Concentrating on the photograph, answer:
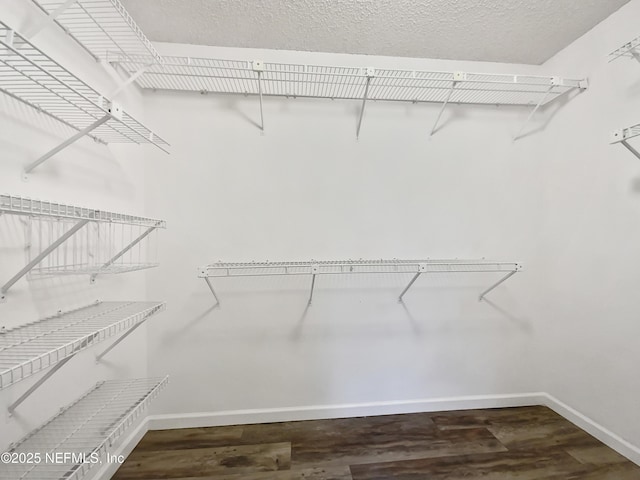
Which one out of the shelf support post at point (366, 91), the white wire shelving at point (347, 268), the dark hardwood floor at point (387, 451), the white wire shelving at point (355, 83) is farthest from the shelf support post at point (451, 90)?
the dark hardwood floor at point (387, 451)

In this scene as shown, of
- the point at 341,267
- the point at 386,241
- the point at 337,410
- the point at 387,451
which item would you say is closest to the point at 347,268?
the point at 341,267

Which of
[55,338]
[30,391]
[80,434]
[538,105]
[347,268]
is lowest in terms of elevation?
[80,434]

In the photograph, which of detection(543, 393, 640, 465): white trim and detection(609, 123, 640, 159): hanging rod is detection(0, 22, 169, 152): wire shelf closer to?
detection(609, 123, 640, 159): hanging rod

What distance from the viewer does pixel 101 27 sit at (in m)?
1.29

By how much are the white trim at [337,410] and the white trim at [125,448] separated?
0.05m

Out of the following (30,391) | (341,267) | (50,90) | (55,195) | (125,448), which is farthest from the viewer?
(341,267)

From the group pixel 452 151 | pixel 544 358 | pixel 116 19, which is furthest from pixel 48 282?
pixel 544 358

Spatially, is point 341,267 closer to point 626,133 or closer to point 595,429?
point 626,133

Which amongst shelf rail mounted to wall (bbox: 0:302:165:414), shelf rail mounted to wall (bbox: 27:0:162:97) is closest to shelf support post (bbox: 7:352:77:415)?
shelf rail mounted to wall (bbox: 0:302:165:414)

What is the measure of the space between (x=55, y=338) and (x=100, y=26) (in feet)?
4.39

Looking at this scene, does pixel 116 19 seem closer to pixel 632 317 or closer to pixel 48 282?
pixel 48 282

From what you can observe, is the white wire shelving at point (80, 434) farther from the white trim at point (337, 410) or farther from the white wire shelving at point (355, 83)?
the white wire shelving at point (355, 83)

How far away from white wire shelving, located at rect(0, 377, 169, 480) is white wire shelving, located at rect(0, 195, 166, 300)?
516 millimetres

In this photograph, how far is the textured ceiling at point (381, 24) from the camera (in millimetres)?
1459
